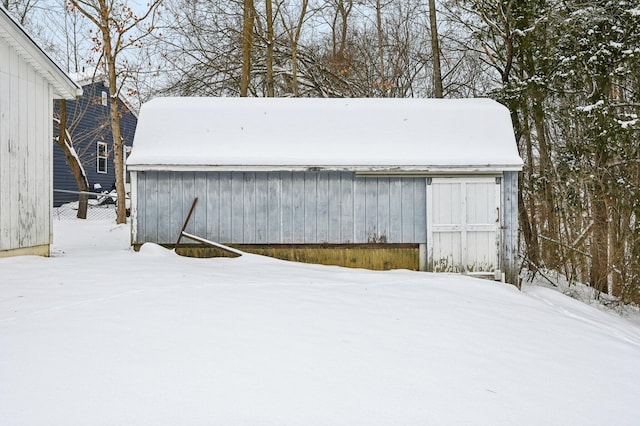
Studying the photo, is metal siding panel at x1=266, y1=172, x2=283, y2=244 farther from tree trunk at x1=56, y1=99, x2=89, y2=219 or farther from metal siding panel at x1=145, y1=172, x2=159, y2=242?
tree trunk at x1=56, y1=99, x2=89, y2=219

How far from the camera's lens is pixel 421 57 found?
16797 millimetres

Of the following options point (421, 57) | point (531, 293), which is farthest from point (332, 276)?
point (421, 57)

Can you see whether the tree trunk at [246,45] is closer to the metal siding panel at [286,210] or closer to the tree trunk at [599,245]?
→ the metal siding panel at [286,210]

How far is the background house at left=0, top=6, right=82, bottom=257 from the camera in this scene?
749 cm

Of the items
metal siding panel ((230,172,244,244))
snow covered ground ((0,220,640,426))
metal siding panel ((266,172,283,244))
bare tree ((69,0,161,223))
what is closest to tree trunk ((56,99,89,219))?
bare tree ((69,0,161,223))

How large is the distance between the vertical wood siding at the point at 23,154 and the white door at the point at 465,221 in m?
6.34

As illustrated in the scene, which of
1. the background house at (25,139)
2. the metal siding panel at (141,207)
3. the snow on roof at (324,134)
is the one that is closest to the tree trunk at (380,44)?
the snow on roof at (324,134)

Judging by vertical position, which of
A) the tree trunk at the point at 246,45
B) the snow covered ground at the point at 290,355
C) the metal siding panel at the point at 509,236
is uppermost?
the tree trunk at the point at 246,45

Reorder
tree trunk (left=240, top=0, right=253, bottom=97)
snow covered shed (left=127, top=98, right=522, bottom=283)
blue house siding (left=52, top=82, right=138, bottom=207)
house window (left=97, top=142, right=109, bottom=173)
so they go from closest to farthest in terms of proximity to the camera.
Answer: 1. snow covered shed (left=127, top=98, right=522, bottom=283)
2. tree trunk (left=240, top=0, right=253, bottom=97)
3. blue house siding (left=52, top=82, right=138, bottom=207)
4. house window (left=97, top=142, right=109, bottom=173)

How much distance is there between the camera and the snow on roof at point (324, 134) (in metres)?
8.17

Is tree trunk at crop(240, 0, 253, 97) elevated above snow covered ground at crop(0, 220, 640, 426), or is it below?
above

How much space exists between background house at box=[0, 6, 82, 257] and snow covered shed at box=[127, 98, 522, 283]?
5.03 feet

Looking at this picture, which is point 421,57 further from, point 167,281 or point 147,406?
point 147,406

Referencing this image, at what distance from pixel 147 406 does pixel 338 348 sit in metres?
1.62
